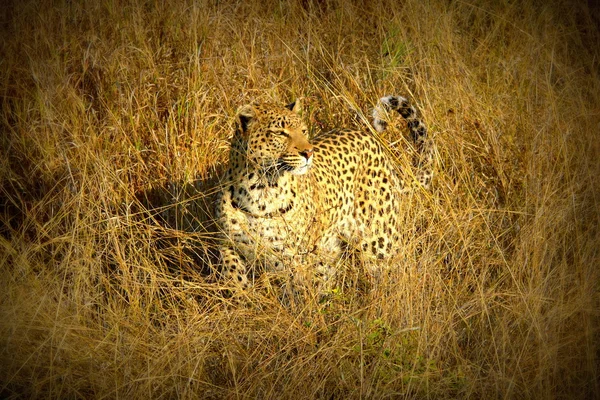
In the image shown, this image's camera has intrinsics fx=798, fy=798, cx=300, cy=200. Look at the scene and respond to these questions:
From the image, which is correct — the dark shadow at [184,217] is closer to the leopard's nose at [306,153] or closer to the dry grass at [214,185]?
the dry grass at [214,185]

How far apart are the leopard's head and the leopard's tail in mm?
904

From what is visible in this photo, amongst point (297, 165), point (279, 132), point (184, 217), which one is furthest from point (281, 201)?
point (184, 217)

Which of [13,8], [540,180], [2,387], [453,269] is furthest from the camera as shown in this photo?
[13,8]

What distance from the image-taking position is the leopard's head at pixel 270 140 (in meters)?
4.51

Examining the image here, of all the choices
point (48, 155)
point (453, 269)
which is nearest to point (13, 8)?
point (48, 155)

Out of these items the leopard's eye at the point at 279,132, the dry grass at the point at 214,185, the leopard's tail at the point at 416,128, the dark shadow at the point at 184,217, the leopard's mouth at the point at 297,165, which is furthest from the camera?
the leopard's tail at the point at 416,128

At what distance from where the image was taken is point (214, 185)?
547 centimetres

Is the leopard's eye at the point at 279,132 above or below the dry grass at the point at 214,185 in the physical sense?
above

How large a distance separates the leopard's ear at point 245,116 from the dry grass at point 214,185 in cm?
54

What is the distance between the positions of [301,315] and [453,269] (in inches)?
35.0

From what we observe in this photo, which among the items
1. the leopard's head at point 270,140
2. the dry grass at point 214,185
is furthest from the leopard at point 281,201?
the dry grass at point 214,185

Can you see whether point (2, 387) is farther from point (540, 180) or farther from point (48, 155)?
point (540, 180)

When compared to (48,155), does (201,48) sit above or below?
above

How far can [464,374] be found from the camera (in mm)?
3717
